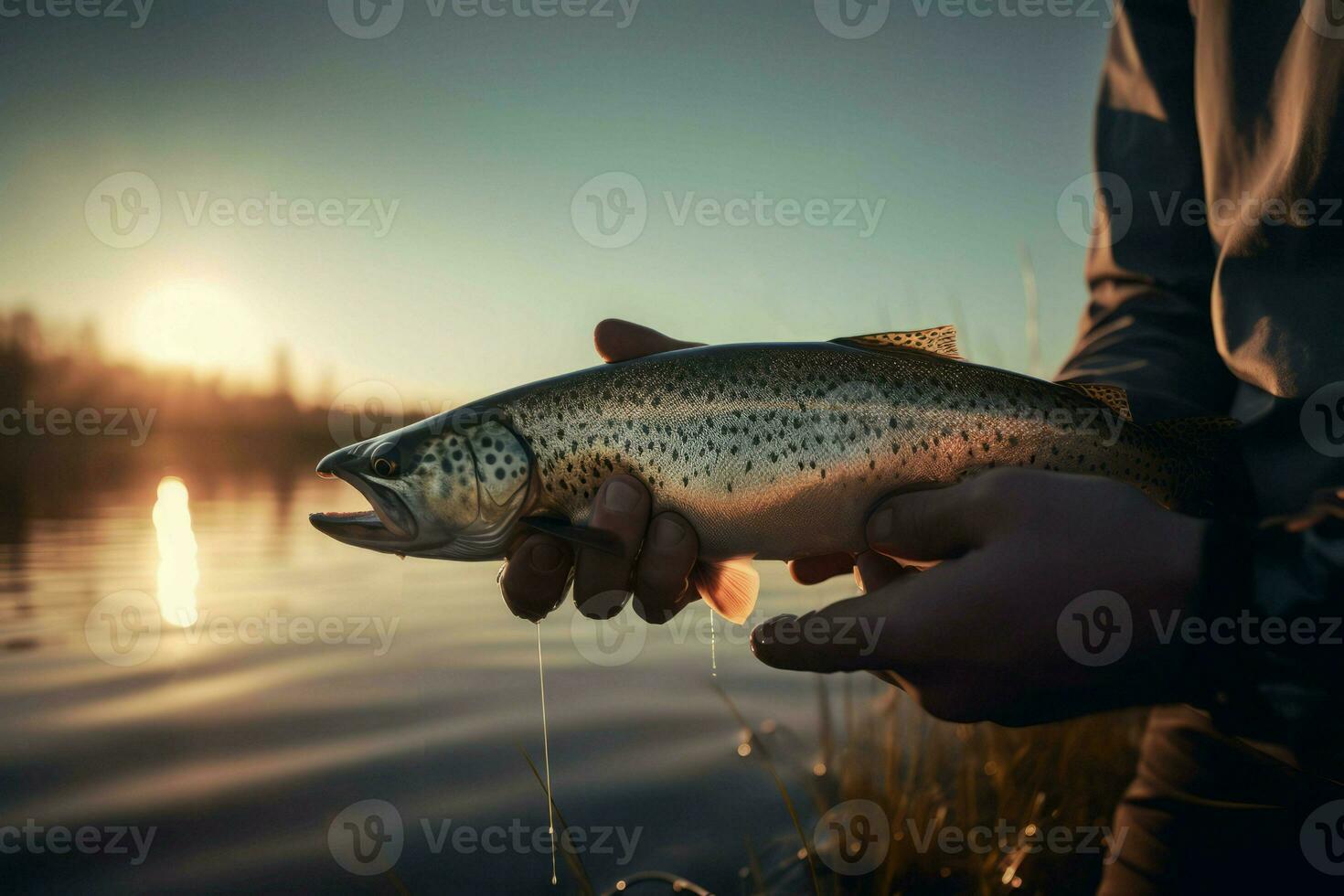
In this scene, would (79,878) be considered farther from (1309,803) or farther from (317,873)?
(1309,803)

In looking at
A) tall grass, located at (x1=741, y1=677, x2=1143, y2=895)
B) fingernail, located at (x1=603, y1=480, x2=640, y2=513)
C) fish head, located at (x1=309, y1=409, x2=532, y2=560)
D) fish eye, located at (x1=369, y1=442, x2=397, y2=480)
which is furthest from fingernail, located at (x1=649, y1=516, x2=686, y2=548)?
tall grass, located at (x1=741, y1=677, x2=1143, y2=895)

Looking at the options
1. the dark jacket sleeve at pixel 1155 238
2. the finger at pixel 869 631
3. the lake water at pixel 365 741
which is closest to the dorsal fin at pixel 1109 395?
the dark jacket sleeve at pixel 1155 238

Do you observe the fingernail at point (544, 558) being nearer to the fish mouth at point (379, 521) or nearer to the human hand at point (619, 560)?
the human hand at point (619, 560)

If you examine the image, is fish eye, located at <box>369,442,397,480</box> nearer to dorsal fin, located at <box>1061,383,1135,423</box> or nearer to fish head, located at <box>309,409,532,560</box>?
fish head, located at <box>309,409,532,560</box>

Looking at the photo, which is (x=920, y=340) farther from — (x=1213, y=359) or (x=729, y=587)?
(x=1213, y=359)

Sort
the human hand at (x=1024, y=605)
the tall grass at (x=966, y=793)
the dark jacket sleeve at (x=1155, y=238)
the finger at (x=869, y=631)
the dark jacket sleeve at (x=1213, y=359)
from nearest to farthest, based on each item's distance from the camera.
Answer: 1. the dark jacket sleeve at (x=1213, y=359)
2. the human hand at (x=1024, y=605)
3. the finger at (x=869, y=631)
4. the dark jacket sleeve at (x=1155, y=238)
5. the tall grass at (x=966, y=793)
